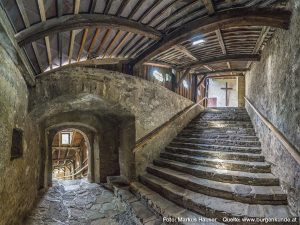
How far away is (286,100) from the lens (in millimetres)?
3266

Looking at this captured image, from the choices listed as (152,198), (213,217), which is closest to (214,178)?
(213,217)

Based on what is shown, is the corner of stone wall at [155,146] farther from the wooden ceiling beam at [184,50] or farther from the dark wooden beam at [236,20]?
the dark wooden beam at [236,20]

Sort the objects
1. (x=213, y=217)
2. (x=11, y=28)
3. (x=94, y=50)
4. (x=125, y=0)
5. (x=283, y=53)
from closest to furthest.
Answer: (x=11, y=28) → (x=125, y=0) → (x=213, y=217) → (x=283, y=53) → (x=94, y=50)

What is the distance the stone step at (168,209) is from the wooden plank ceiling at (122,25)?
318cm

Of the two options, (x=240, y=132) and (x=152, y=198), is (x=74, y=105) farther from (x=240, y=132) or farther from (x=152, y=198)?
(x=240, y=132)

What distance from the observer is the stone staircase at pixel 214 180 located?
3.21m

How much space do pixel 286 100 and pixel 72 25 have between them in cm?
358

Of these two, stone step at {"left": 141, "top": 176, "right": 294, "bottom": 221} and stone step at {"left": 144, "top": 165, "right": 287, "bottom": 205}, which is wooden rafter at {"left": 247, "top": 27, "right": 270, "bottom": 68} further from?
stone step at {"left": 141, "top": 176, "right": 294, "bottom": 221}

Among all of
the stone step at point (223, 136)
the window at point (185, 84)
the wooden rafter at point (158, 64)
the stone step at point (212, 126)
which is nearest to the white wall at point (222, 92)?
the window at point (185, 84)

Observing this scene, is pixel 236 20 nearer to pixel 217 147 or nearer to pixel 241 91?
pixel 217 147

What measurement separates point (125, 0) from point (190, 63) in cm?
458

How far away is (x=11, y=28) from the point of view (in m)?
2.20

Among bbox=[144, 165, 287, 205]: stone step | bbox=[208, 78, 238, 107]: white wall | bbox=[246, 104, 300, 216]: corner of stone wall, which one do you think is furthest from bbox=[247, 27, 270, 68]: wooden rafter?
bbox=[208, 78, 238, 107]: white wall

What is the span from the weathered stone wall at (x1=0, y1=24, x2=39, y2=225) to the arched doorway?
7.42 m
